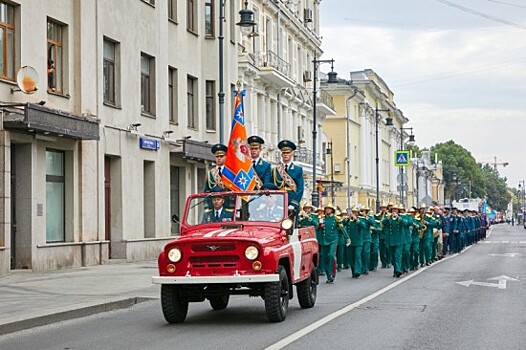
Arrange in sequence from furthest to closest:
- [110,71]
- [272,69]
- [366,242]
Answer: [272,69], [110,71], [366,242]

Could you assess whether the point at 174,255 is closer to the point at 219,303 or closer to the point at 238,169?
the point at 219,303

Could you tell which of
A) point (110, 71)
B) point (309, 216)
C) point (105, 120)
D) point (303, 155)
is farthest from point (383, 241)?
point (303, 155)

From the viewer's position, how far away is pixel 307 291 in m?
15.5

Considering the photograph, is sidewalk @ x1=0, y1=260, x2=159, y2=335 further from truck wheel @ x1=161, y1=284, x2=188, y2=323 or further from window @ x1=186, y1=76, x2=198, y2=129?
window @ x1=186, y1=76, x2=198, y2=129

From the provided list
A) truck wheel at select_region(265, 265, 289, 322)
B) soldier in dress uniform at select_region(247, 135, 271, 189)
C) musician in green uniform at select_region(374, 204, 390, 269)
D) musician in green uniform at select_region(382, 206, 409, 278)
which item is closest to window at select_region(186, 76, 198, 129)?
musician in green uniform at select_region(374, 204, 390, 269)

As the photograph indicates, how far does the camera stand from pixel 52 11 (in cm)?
2519

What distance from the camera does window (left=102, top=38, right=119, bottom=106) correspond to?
28.9 m

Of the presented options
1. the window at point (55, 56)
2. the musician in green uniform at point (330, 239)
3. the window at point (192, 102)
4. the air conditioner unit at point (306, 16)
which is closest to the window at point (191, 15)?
the window at point (192, 102)

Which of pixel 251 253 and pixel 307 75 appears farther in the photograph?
pixel 307 75

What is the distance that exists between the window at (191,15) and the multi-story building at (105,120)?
0.18 feet

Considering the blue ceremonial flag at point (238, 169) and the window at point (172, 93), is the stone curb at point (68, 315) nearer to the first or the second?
the blue ceremonial flag at point (238, 169)

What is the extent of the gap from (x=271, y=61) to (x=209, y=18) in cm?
1022

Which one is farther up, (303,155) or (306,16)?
(306,16)

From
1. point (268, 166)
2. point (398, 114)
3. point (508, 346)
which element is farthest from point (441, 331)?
point (398, 114)
